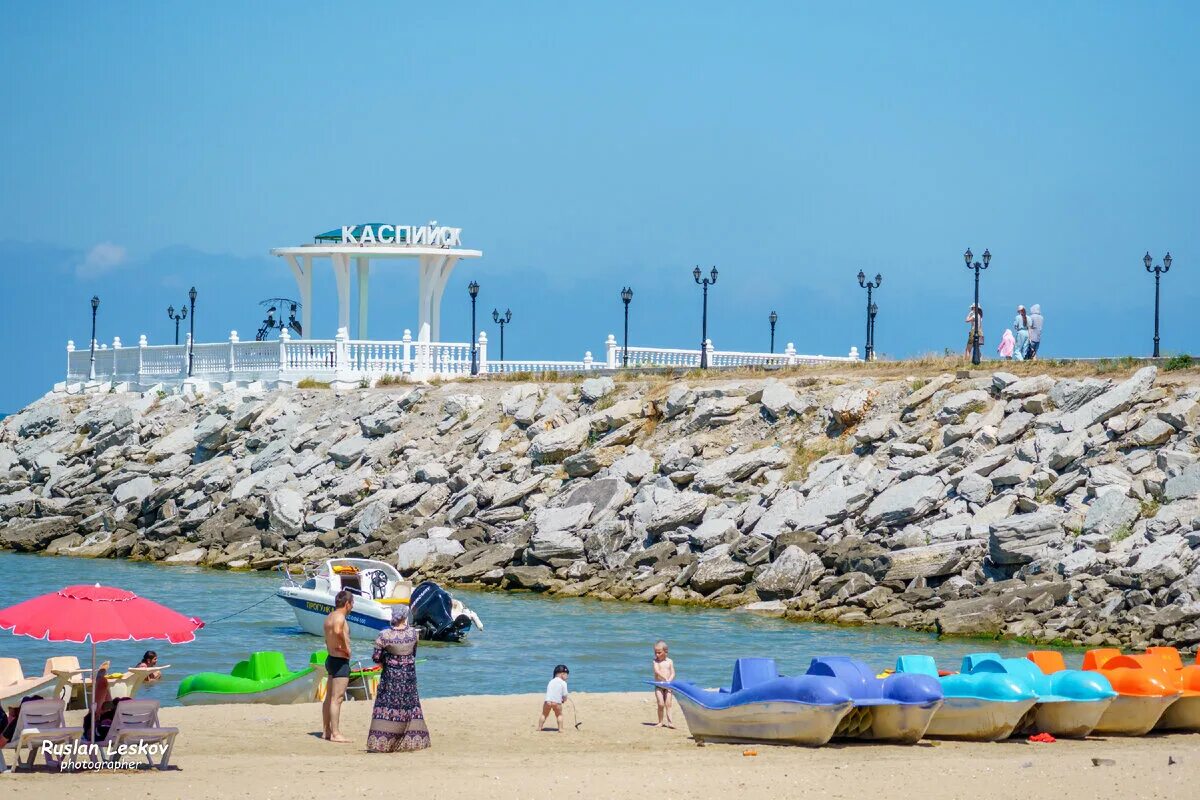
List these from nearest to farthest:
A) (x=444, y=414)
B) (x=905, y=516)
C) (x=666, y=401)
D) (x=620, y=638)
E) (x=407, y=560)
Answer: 1. (x=620, y=638)
2. (x=905, y=516)
3. (x=407, y=560)
4. (x=666, y=401)
5. (x=444, y=414)

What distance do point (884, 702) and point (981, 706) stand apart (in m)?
1.16

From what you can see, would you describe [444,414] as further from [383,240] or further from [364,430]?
[383,240]

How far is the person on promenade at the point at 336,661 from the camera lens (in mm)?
15680

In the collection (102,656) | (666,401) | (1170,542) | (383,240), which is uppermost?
(383,240)

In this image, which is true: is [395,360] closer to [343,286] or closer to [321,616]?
[343,286]

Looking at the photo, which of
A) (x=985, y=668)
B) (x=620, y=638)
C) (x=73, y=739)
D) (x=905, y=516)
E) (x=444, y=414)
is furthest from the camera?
(x=444, y=414)

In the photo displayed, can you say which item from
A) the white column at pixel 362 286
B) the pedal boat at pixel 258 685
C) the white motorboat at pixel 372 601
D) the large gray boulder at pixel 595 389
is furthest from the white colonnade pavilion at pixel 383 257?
the pedal boat at pixel 258 685

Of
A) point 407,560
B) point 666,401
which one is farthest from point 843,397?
point 407,560

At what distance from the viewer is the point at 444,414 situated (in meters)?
40.1

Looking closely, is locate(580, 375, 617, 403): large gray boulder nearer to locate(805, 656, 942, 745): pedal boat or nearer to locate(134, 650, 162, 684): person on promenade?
locate(134, 650, 162, 684): person on promenade

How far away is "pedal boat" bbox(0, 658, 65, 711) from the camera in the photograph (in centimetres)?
1712

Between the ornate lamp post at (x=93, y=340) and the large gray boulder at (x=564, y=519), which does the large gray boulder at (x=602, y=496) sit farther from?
the ornate lamp post at (x=93, y=340)

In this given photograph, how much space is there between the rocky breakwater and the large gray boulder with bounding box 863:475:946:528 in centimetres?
5

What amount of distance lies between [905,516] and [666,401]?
9219mm
